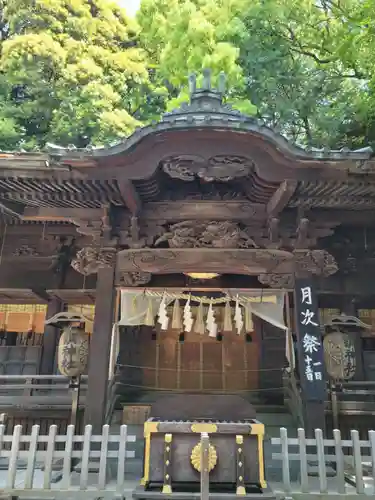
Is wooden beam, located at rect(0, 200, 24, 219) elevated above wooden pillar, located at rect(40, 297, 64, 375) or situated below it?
above

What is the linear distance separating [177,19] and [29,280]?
956 cm

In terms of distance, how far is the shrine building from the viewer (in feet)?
20.9

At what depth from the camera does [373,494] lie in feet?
16.1

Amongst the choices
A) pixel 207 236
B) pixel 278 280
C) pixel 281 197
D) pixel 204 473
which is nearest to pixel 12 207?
pixel 207 236

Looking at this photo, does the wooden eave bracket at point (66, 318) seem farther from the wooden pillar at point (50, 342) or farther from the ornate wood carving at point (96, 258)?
the wooden pillar at point (50, 342)

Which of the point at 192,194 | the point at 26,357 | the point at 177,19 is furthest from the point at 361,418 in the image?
the point at 177,19

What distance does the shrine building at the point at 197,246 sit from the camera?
636 centimetres

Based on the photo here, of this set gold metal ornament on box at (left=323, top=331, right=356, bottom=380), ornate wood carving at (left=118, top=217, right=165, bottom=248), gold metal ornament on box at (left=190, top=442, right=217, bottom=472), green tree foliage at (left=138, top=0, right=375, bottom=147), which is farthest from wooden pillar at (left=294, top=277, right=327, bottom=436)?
green tree foliage at (left=138, top=0, right=375, bottom=147)

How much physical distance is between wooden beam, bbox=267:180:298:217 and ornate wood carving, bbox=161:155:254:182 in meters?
0.56

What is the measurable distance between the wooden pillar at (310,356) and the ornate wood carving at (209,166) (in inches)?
83.6

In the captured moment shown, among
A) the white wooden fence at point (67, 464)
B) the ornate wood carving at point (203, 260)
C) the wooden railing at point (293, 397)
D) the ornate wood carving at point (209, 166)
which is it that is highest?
the ornate wood carving at point (209, 166)

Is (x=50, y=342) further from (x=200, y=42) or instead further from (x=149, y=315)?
(x=200, y=42)

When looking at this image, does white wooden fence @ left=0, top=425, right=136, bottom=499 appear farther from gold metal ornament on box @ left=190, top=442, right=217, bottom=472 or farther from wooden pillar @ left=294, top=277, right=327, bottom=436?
wooden pillar @ left=294, top=277, right=327, bottom=436

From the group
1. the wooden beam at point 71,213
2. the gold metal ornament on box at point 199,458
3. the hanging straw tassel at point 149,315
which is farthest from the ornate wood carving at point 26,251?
the gold metal ornament on box at point 199,458
